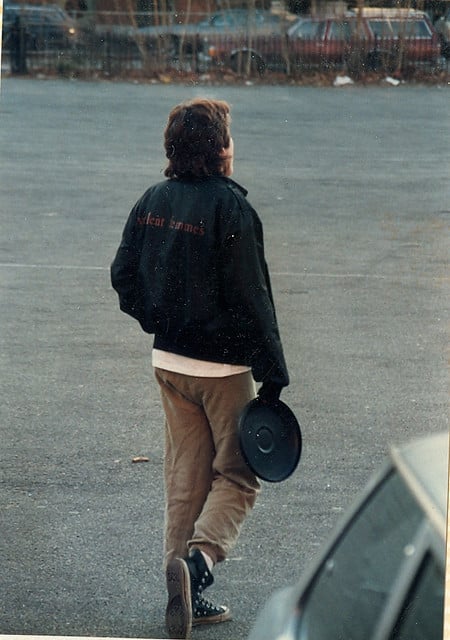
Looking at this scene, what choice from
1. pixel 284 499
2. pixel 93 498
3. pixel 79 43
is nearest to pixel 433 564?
pixel 284 499

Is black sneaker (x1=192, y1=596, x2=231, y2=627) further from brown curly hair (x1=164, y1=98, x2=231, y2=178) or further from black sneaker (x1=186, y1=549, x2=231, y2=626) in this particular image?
brown curly hair (x1=164, y1=98, x2=231, y2=178)

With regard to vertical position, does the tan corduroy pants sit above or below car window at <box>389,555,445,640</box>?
below

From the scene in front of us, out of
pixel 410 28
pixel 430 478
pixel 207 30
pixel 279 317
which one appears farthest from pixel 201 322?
pixel 410 28

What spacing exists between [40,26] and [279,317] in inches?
49.0

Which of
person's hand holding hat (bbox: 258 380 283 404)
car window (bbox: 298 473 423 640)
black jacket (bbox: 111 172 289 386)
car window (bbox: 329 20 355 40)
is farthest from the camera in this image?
car window (bbox: 329 20 355 40)

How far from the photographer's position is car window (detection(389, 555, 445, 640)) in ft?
7.55

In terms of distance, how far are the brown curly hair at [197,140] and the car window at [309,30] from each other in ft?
1.46

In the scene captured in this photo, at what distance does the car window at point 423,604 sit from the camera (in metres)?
2.30

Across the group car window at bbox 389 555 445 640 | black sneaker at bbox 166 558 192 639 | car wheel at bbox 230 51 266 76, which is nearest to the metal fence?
car wheel at bbox 230 51 266 76

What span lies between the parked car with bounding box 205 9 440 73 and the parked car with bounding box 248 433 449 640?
1.57m

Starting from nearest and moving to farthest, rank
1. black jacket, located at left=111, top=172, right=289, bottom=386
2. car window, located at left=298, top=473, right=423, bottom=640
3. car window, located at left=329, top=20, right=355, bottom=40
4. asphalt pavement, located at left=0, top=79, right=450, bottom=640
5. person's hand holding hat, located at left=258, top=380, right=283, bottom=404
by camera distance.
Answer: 1. car window, located at left=298, top=473, right=423, bottom=640
2. black jacket, located at left=111, top=172, right=289, bottom=386
3. person's hand holding hat, located at left=258, top=380, right=283, bottom=404
4. asphalt pavement, located at left=0, top=79, right=450, bottom=640
5. car window, located at left=329, top=20, right=355, bottom=40

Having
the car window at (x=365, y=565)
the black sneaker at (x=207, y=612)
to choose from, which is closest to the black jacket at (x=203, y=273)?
the black sneaker at (x=207, y=612)

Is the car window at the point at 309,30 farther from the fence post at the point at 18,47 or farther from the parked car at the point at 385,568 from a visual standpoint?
the parked car at the point at 385,568

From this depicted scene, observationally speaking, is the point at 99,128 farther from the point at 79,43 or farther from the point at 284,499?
the point at 284,499
